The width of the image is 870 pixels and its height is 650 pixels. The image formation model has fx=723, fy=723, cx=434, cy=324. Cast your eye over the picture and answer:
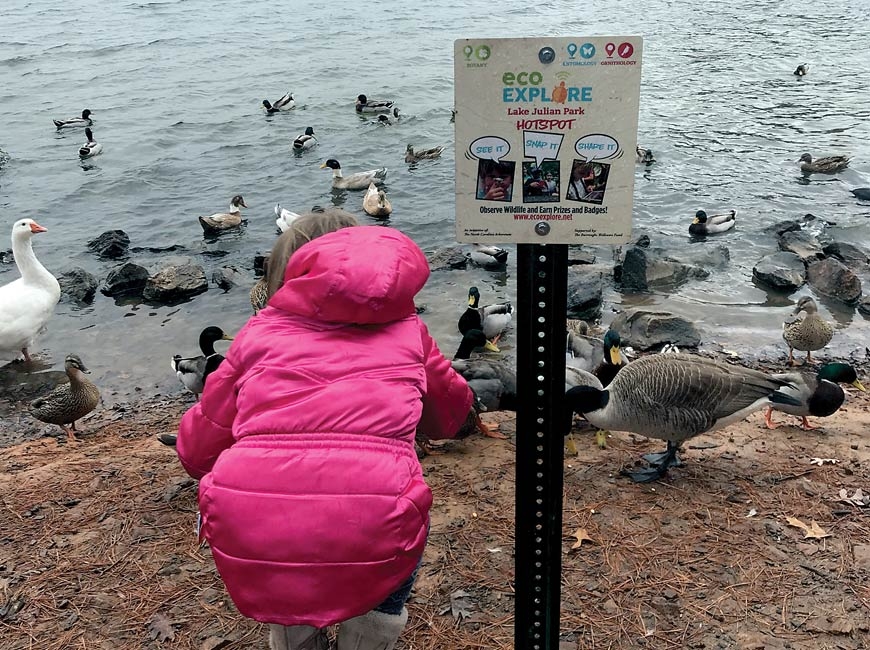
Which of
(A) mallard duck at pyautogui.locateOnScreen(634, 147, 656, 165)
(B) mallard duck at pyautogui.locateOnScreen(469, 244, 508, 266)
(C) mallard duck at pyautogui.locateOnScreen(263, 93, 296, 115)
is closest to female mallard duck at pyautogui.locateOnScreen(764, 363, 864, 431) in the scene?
(B) mallard duck at pyautogui.locateOnScreen(469, 244, 508, 266)

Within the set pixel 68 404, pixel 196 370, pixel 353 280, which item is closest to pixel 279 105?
pixel 196 370

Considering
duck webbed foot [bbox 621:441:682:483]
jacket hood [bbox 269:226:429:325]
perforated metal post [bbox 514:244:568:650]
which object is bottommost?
duck webbed foot [bbox 621:441:682:483]

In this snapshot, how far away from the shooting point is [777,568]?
12.6 ft

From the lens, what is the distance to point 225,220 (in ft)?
43.8

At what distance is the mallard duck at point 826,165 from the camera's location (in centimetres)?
1446

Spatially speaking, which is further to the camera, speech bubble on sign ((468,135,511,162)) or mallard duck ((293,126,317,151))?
mallard duck ((293,126,317,151))

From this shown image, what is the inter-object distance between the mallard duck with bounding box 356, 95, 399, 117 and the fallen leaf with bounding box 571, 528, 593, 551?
17165 mm

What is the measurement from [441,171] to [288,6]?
2618cm

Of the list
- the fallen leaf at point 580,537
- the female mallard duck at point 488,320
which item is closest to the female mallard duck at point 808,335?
the female mallard duck at point 488,320

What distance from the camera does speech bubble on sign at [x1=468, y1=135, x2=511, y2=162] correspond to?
6.88ft

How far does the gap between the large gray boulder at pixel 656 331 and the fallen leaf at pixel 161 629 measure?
6.19 m

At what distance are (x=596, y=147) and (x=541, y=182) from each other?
183 mm

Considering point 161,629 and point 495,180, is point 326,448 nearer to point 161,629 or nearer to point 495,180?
point 495,180

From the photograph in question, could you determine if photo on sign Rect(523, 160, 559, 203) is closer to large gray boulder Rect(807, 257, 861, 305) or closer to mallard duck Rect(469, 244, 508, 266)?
large gray boulder Rect(807, 257, 861, 305)
